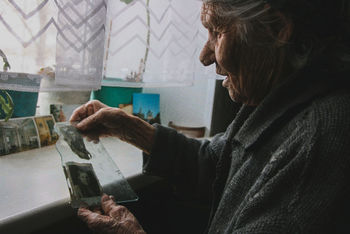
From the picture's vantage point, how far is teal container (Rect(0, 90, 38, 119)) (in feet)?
3.27

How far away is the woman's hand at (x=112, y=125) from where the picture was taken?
2.74 ft

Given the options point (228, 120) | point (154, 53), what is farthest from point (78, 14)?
point (228, 120)

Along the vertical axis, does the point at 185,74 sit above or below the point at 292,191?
above

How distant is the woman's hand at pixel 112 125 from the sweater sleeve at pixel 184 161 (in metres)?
0.04

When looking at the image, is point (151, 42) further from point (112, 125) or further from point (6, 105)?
point (6, 105)

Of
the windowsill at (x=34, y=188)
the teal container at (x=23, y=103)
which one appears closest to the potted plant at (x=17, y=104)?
the teal container at (x=23, y=103)

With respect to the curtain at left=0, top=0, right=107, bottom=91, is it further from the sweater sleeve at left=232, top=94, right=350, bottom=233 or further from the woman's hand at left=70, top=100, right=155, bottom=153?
the sweater sleeve at left=232, top=94, right=350, bottom=233

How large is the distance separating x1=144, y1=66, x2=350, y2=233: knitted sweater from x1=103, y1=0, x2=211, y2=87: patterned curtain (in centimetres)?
38

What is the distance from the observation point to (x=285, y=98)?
0.61m

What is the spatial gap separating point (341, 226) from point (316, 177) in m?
0.11

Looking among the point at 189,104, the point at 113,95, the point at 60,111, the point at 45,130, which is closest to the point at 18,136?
the point at 45,130

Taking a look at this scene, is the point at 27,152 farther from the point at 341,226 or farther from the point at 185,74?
the point at 341,226

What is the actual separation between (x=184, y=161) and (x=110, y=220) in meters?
0.32

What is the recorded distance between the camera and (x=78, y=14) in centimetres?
65
